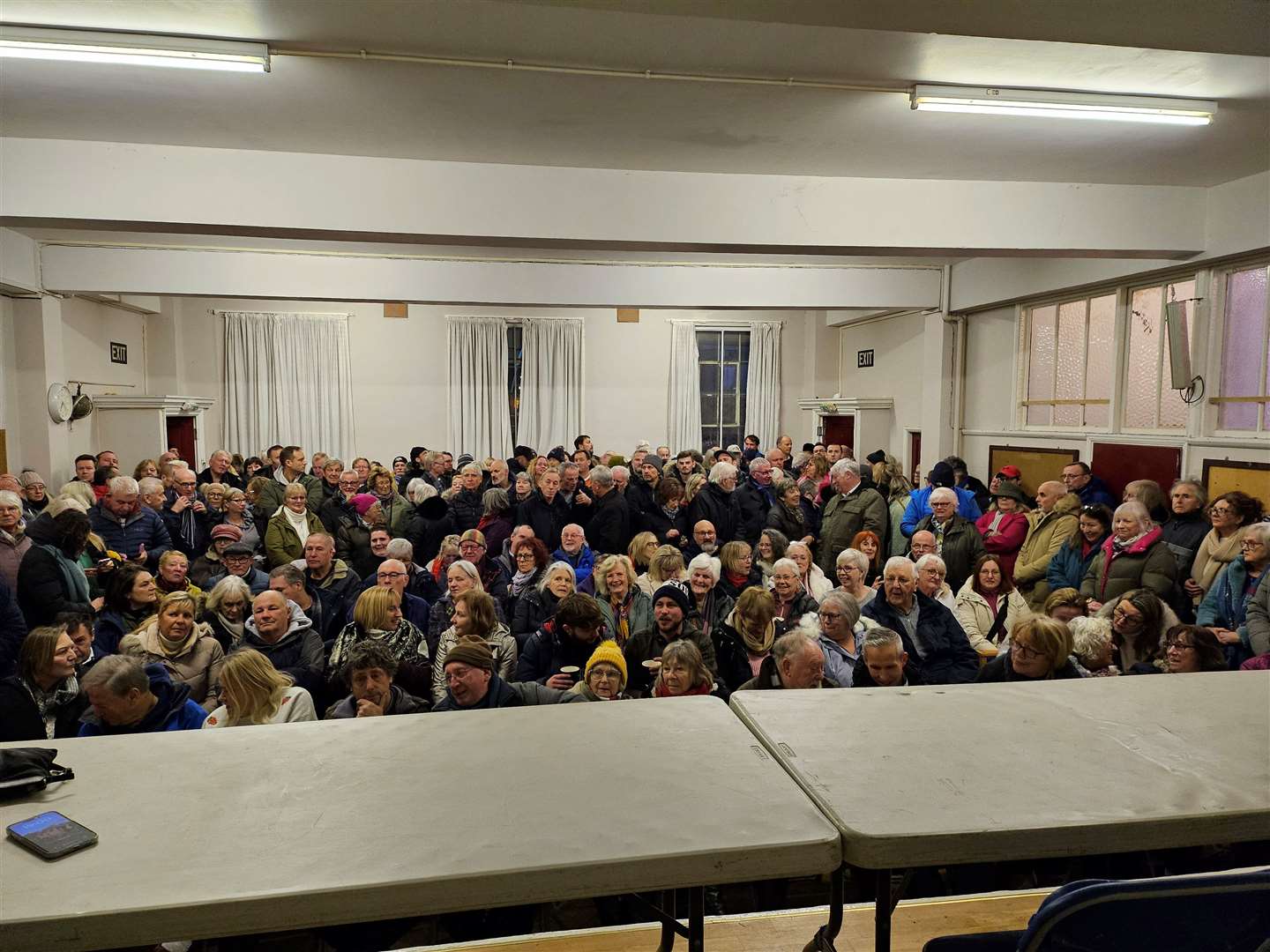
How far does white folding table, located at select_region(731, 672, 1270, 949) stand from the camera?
124cm

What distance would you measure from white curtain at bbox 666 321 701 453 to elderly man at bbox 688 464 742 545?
6.85m

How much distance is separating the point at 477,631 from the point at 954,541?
3532 mm

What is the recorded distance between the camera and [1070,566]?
532 cm

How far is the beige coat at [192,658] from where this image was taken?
363 centimetres

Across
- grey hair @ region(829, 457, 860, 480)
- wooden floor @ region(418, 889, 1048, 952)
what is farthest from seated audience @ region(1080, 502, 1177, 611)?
wooden floor @ region(418, 889, 1048, 952)

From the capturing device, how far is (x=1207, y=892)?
110cm

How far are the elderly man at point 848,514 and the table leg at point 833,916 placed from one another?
16.5 ft

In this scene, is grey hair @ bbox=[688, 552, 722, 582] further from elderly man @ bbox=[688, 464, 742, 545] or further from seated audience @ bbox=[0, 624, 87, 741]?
seated audience @ bbox=[0, 624, 87, 741]

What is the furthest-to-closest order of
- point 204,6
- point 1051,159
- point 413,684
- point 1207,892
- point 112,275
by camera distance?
1. point 112,275
2. point 1051,159
3. point 413,684
4. point 204,6
5. point 1207,892

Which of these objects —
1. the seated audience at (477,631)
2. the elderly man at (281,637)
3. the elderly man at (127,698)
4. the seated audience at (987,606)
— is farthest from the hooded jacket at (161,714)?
the seated audience at (987,606)

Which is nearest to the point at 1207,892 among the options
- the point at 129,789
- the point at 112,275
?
the point at 129,789

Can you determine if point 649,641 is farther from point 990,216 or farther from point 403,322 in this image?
point 403,322

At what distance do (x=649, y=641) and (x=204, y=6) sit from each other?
3.35 metres

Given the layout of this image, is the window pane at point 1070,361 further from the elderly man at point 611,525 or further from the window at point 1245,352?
the elderly man at point 611,525
